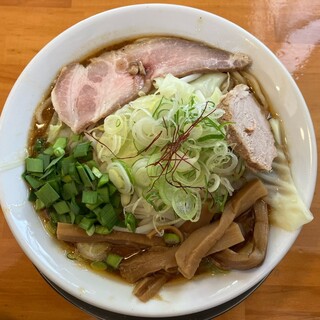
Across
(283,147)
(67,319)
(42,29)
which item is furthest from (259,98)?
(67,319)

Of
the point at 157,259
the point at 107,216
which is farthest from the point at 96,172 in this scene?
the point at 157,259

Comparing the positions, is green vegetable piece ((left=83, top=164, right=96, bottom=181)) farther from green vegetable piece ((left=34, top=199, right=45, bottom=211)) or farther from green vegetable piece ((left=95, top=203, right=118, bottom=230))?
green vegetable piece ((left=34, top=199, right=45, bottom=211))

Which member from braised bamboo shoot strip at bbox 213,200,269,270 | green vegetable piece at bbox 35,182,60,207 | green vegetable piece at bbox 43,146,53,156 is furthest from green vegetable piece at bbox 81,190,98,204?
braised bamboo shoot strip at bbox 213,200,269,270

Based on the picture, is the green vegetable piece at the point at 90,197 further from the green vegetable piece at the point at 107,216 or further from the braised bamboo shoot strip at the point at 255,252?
the braised bamboo shoot strip at the point at 255,252

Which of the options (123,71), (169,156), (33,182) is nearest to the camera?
(169,156)

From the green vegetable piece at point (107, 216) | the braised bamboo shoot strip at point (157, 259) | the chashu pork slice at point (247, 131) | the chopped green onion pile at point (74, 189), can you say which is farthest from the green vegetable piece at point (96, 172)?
the chashu pork slice at point (247, 131)

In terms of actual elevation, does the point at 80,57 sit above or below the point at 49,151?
above

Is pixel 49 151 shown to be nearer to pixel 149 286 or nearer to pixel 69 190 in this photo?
pixel 69 190
